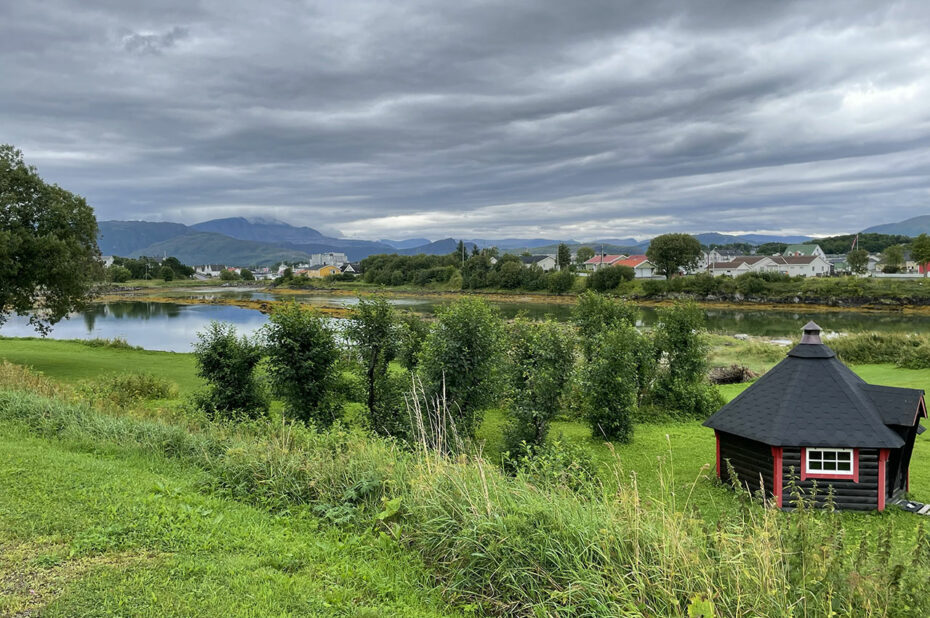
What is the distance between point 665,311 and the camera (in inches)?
910

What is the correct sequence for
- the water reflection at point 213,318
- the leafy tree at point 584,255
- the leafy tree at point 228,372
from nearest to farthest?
the leafy tree at point 228,372, the water reflection at point 213,318, the leafy tree at point 584,255

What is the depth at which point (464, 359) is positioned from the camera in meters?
13.9

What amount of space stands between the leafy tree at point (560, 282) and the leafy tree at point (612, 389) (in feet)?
258

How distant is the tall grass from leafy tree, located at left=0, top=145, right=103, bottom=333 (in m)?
22.6

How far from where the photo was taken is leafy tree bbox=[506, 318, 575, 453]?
13.6m

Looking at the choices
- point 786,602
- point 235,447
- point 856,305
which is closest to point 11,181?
point 235,447

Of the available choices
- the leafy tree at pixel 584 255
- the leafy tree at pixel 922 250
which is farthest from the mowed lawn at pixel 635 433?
the leafy tree at pixel 584 255

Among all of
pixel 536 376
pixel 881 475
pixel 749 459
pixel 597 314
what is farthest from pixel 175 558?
pixel 597 314

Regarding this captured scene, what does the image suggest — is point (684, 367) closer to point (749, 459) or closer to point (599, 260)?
point (749, 459)

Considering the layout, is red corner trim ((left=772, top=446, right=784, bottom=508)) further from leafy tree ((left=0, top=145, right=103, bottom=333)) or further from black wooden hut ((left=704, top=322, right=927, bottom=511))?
leafy tree ((left=0, top=145, right=103, bottom=333))

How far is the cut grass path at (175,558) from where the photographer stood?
4.27 meters

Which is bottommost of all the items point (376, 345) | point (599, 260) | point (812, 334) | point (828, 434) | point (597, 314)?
point (828, 434)

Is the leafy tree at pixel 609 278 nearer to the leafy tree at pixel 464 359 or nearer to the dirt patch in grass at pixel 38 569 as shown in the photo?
the leafy tree at pixel 464 359

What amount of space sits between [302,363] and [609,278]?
87.3 m
